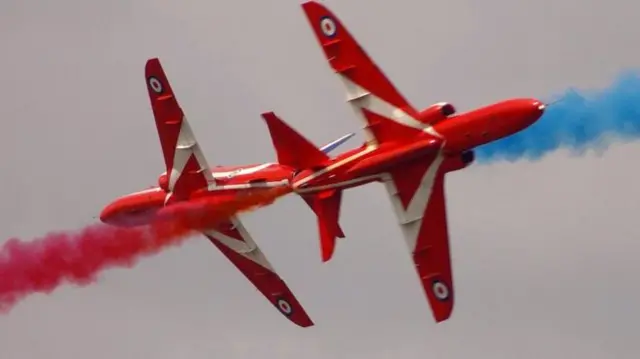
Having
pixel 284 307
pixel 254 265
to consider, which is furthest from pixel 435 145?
pixel 284 307

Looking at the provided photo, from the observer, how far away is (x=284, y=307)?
8225 centimetres

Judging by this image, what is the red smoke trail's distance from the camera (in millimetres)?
79188

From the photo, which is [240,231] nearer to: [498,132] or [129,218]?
[129,218]

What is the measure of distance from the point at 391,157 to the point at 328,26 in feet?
13.7

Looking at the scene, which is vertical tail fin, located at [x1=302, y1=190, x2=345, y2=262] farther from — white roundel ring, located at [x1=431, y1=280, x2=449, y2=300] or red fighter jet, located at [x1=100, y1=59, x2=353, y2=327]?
white roundel ring, located at [x1=431, y1=280, x2=449, y2=300]

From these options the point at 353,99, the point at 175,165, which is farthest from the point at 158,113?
the point at 353,99

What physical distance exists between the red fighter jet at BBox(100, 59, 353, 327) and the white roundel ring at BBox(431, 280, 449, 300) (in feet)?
16.7

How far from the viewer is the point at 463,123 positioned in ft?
238

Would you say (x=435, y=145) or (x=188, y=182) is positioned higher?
(x=435, y=145)

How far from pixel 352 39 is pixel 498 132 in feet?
17.7

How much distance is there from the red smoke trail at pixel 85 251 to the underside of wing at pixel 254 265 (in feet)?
4.19

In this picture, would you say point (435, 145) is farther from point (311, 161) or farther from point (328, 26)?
point (328, 26)

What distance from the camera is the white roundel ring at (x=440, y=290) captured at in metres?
75.8

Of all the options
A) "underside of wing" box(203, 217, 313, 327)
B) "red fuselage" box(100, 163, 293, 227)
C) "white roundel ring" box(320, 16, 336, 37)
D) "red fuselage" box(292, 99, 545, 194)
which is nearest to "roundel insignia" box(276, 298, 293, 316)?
"underside of wing" box(203, 217, 313, 327)
